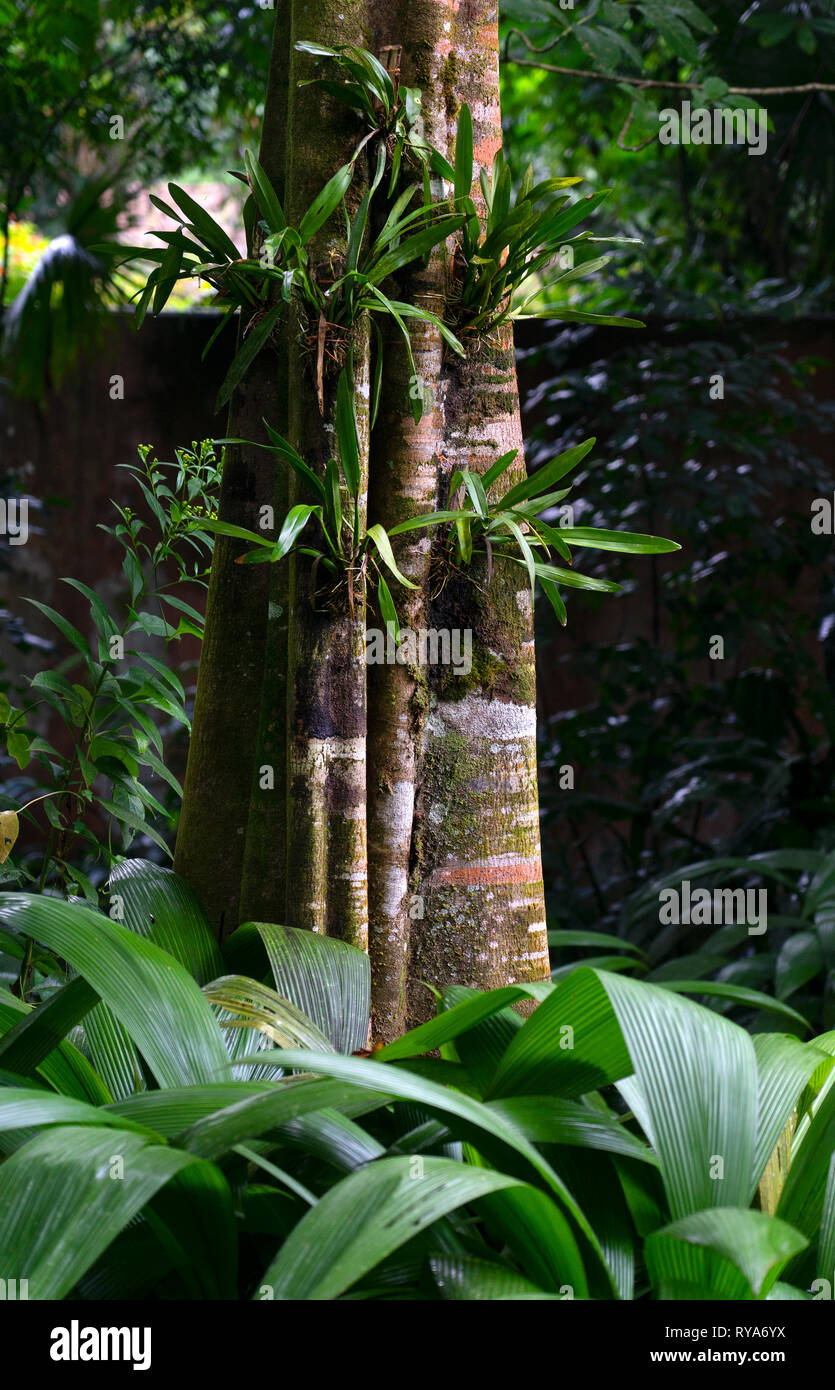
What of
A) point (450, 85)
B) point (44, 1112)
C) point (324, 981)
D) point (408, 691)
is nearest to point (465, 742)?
point (408, 691)

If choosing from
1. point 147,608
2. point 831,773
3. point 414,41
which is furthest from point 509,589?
point 147,608

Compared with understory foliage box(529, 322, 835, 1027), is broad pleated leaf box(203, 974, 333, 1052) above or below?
below

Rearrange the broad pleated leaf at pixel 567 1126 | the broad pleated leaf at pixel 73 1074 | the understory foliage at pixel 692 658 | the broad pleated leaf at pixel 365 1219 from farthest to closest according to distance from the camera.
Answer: the understory foliage at pixel 692 658
the broad pleated leaf at pixel 73 1074
the broad pleated leaf at pixel 567 1126
the broad pleated leaf at pixel 365 1219

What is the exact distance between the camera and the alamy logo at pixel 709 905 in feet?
8.17

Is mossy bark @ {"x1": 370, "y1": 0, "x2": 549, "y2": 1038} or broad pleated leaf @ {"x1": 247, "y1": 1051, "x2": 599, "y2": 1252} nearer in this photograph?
broad pleated leaf @ {"x1": 247, "y1": 1051, "x2": 599, "y2": 1252}

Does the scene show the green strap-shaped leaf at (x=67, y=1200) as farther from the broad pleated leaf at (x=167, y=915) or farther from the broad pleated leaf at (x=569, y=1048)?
the broad pleated leaf at (x=167, y=915)

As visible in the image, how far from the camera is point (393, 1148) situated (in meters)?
0.90

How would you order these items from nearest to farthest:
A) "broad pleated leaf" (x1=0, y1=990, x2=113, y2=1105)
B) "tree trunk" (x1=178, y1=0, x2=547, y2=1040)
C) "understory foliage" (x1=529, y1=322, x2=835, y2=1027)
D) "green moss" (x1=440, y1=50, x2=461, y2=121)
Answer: "broad pleated leaf" (x1=0, y1=990, x2=113, y2=1105), "tree trunk" (x1=178, y1=0, x2=547, y2=1040), "green moss" (x1=440, y1=50, x2=461, y2=121), "understory foliage" (x1=529, y1=322, x2=835, y2=1027)

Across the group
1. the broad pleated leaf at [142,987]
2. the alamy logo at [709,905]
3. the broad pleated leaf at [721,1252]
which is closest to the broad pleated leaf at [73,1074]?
the broad pleated leaf at [142,987]
